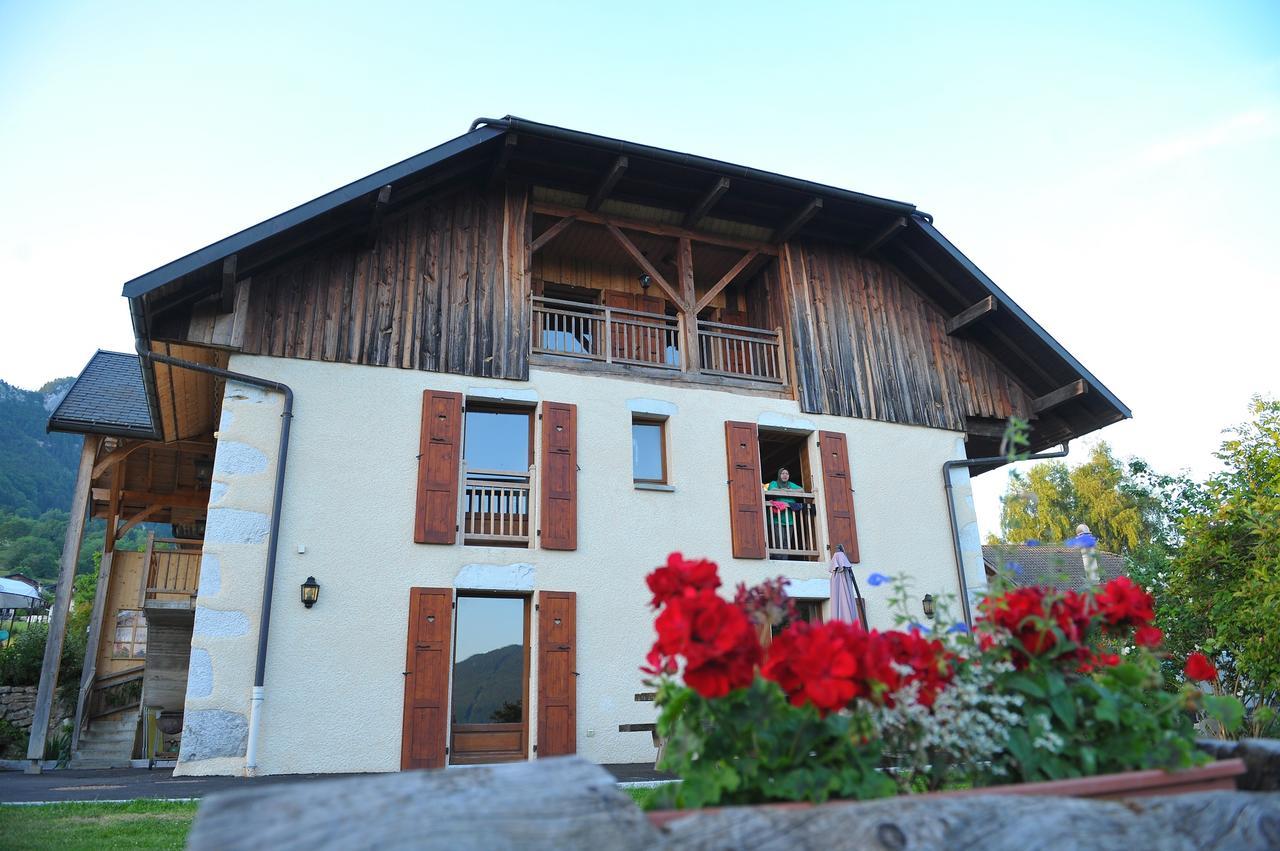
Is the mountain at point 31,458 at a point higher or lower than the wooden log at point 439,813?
higher

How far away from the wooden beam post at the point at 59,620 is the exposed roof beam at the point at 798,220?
9803 millimetres

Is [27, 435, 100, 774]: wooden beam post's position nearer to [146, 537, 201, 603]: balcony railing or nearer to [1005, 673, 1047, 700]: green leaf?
[146, 537, 201, 603]: balcony railing

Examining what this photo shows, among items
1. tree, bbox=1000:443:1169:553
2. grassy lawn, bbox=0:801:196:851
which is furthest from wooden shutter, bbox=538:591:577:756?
tree, bbox=1000:443:1169:553

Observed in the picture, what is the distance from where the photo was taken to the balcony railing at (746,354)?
422 inches

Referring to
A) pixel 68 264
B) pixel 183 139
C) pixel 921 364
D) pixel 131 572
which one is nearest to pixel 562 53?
pixel 183 139

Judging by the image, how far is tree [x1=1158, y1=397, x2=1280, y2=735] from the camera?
705cm

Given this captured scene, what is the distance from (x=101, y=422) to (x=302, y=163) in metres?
4.89

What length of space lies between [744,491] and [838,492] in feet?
4.40

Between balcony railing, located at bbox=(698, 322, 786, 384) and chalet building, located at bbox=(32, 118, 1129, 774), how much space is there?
57 millimetres

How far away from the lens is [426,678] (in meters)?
7.91

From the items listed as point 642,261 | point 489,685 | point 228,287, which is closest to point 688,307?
point 642,261

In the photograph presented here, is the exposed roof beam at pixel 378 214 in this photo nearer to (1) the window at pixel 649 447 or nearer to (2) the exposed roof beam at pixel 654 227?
(2) the exposed roof beam at pixel 654 227

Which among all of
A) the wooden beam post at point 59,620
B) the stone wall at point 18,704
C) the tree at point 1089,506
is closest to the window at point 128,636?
the stone wall at point 18,704

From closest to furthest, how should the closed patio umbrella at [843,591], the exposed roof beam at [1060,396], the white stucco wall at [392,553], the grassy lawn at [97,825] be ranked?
the grassy lawn at [97,825], the white stucco wall at [392,553], the closed patio umbrella at [843,591], the exposed roof beam at [1060,396]
